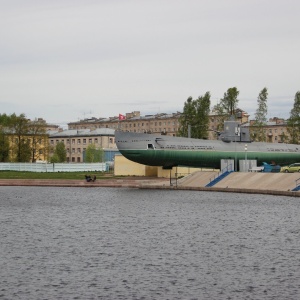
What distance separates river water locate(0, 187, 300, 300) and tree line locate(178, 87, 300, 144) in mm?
72860

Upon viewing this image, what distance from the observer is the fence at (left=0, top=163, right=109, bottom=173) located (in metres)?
151

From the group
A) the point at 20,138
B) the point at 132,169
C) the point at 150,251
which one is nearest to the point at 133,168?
the point at 132,169

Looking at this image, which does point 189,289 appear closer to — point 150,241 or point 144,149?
point 150,241

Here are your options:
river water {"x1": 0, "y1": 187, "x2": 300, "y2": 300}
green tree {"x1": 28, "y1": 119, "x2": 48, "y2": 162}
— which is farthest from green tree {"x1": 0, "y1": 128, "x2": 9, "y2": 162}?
river water {"x1": 0, "y1": 187, "x2": 300, "y2": 300}

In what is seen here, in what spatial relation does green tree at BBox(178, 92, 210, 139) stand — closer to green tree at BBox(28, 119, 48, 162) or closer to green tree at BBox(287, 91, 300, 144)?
green tree at BBox(287, 91, 300, 144)

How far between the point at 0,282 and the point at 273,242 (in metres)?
19.2

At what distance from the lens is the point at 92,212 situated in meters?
67.0

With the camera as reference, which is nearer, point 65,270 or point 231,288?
point 231,288

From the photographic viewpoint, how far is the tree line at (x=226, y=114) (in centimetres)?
14475

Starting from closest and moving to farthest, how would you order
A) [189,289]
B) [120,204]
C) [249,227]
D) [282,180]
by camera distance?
[189,289], [249,227], [120,204], [282,180]

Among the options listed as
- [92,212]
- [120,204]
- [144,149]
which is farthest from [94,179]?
[92,212]

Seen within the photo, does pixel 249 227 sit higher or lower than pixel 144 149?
lower

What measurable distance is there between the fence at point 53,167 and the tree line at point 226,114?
67.9ft

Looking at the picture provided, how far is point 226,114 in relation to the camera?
146125 millimetres
